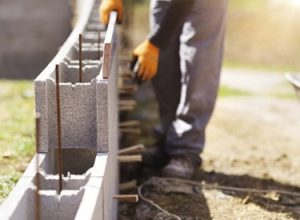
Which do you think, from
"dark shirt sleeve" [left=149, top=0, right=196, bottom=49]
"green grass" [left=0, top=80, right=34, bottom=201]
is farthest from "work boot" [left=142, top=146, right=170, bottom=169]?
"dark shirt sleeve" [left=149, top=0, right=196, bottom=49]

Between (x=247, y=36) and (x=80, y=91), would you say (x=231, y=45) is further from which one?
(x=80, y=91)

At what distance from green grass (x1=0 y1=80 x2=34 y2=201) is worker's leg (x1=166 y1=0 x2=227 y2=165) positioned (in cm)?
119

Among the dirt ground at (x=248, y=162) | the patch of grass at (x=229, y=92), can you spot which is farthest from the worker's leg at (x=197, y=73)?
the patch of grass at (x=229, y=92)

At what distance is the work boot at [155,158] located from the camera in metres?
5.26

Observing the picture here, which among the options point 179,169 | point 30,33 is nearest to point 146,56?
point 179,169

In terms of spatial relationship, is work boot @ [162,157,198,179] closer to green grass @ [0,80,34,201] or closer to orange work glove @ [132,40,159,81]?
orange work glove @ [132,40,159,81]

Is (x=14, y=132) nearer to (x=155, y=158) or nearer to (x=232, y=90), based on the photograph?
(x=155, y=158)

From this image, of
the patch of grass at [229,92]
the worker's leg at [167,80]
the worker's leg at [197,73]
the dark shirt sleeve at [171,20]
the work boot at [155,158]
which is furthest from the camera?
the patch of grass at [229,92]

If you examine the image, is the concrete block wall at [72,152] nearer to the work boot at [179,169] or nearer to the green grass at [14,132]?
the green grass at [14,132]

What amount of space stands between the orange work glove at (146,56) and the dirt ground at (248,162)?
Answer: 891mm

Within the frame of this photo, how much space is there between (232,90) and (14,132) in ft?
16.5

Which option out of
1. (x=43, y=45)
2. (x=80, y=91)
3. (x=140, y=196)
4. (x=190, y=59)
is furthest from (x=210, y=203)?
(x=43, y=45)

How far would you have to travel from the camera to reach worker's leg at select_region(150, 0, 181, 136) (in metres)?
5.12

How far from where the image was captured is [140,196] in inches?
171
